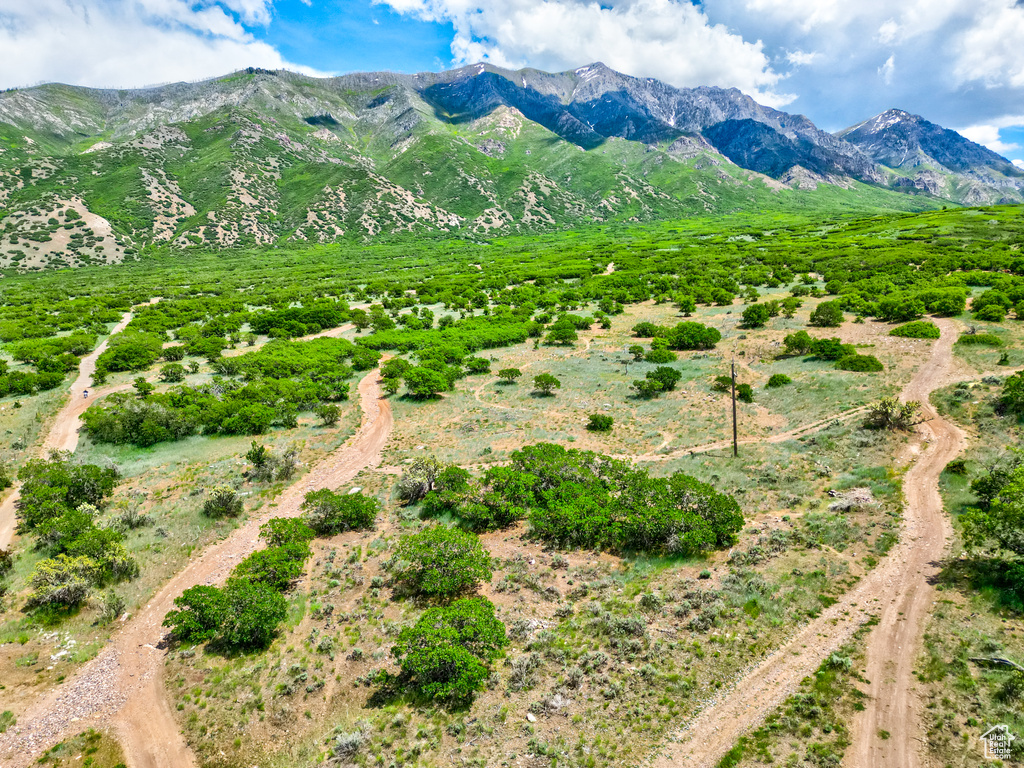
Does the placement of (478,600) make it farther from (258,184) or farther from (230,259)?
(258,184)

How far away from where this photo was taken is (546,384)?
44.0 meters

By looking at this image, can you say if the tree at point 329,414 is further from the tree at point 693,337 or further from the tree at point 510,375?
the tree at point 693,337

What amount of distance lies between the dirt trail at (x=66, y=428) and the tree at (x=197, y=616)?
14.6 metres

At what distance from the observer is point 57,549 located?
22297mm

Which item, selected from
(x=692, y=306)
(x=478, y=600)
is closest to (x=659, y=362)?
(x=692, y=306)

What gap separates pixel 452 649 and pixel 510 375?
3425 centimetres

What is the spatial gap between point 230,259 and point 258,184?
71994 mm

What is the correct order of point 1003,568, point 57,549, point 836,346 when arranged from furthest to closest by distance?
point 836,346, point 57,549, point 1003,568

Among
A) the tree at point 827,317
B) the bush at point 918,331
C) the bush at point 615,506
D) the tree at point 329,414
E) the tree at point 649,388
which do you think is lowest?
the bush at point 615,506

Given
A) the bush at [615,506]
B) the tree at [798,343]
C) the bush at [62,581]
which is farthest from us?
the tree at [798,343]

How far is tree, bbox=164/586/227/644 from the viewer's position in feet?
57.0

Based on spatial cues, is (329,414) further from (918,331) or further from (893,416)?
(918,331)

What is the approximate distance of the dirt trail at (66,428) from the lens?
82.5 feet

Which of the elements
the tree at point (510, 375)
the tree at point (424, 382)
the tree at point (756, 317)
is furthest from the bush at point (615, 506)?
the tree at point (756, 317)
